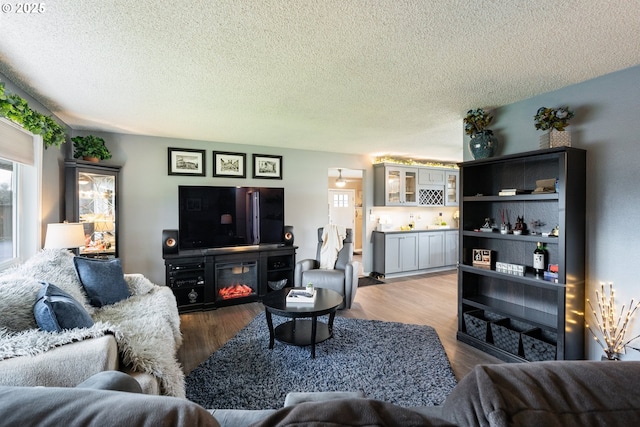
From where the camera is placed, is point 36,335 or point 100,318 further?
point 100,318

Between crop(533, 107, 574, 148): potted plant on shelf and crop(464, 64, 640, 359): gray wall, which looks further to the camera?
crop(533, 107, 574, 148): potted plant on shelf

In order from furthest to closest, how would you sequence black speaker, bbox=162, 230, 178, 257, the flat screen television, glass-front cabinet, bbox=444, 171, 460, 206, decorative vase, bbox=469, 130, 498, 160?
glass-front cabinet, bbox=444, 171, 460, 206, the flat screen television, black speaker, bbox=162, 230, 178, 257, decorative vase, bbox=469, 130, 498, 160

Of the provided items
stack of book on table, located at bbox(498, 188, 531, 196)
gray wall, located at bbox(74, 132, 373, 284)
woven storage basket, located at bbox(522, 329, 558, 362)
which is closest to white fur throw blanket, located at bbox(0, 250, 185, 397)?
gray wall, located at bbox(74, 132, 373, 284)

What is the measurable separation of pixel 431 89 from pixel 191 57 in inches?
74.6

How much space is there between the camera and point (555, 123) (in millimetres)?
2469

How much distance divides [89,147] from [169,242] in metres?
1.44

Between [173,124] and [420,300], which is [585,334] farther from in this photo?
[173,124]

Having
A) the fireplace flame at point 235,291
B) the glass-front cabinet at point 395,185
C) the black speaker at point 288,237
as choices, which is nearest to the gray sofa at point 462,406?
the fireplace flame at point 235,291

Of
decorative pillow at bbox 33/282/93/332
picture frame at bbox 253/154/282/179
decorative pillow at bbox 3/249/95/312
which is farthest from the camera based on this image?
picture frame at bbox 253/154/282/179

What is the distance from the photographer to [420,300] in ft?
14.3

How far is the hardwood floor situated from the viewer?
2.73 meters

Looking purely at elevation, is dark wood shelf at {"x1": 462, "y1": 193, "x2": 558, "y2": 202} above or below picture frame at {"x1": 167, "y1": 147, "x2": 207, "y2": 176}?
below

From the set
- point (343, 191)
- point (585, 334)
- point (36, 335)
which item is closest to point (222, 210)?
point (36, 335)

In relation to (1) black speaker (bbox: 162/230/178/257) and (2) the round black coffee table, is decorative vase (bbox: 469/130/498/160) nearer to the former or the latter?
A: (2) the round black coffee table
